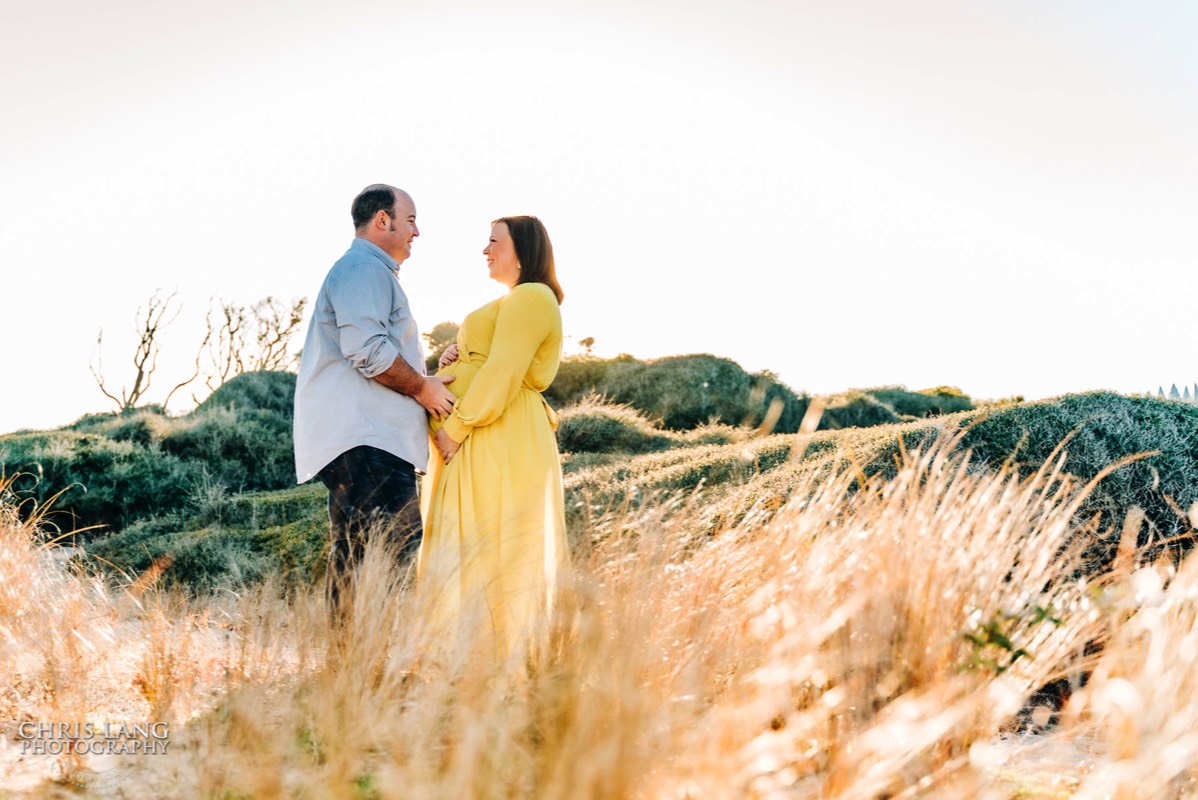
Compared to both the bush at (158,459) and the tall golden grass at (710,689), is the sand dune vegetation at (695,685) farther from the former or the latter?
the bush at (158,459)

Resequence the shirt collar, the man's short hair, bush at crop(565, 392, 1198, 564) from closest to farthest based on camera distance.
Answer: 1. the shirt collar
2. the man's short hair
3. bush at crop(565, 392, 1198, 564)

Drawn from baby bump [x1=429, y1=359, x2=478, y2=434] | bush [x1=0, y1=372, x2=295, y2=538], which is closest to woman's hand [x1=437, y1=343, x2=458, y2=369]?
baby bump [x1=429, y1=359, x2=478, y2=434]

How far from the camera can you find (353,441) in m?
4.26

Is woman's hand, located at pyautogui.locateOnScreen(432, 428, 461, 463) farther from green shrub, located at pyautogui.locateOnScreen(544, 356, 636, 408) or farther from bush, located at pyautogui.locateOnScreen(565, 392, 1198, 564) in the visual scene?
green shrub, located at pyautogui.locateOnScreen(544, 356, 636, 408)

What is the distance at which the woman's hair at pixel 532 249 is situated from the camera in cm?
430

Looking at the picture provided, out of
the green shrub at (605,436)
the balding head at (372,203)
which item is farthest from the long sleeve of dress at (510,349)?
the green shrub at (605,436)

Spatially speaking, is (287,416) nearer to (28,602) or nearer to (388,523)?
(28,602)

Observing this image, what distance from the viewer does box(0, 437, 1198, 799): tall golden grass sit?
250 centimetres

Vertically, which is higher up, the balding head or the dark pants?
the balding head

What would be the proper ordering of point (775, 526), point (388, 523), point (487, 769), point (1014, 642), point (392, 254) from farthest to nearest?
point (392, 254) → point (388, 523) → point (775, 526) → point (1014, 642) → point (487, 769)

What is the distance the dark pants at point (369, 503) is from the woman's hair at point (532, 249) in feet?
3.41

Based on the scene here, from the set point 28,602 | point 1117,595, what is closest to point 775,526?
point 1117,595

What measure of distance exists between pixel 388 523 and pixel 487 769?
183 cm

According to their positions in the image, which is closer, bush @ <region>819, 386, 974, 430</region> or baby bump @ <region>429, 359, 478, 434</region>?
baby bump @ <region>429, 359, 478, 434</region>
